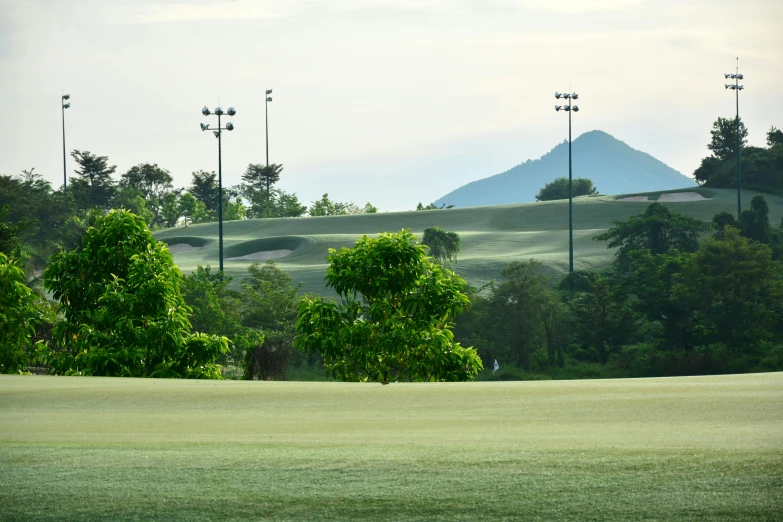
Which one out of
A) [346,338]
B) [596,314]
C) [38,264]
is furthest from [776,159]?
[346,338]

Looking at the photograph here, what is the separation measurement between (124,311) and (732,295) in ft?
102

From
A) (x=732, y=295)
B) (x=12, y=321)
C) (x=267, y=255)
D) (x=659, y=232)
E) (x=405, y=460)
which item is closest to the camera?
(x=405, y=460)

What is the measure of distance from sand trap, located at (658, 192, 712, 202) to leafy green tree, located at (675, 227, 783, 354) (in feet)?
181

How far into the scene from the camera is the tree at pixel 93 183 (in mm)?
104688

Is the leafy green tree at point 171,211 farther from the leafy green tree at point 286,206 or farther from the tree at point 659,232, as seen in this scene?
the tree at point 659,232

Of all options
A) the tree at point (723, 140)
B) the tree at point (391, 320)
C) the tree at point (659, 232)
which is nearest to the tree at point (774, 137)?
the tree at point (723, 140)

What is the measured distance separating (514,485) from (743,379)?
276 inches

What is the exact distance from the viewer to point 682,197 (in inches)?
3824

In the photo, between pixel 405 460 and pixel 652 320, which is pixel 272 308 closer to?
pixel 652 320

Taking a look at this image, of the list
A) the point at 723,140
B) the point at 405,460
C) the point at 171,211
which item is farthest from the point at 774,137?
the point at 405,460

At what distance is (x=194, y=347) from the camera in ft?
54.6

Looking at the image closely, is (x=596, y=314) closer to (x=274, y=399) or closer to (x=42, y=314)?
(x=42, y=314)

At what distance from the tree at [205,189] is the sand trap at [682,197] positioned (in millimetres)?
60629

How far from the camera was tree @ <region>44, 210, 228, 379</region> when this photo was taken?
16.3m
